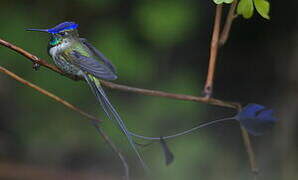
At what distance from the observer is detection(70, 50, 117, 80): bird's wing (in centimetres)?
144

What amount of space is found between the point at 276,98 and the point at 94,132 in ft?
3.92

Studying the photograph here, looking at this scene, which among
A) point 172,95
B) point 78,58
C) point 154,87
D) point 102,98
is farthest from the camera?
point 154,87

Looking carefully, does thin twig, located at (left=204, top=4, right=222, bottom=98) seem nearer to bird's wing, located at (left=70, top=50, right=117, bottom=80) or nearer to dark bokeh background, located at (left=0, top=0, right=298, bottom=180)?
bird's wing, located at (left=70, top=50, right=117, bottom=80)

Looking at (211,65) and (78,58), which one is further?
(78,58)

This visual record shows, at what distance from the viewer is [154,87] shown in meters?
3.18

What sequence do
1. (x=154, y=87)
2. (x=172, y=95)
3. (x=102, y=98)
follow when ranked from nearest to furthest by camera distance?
(x=172, y=95) → (x=102, y=98) → (x=154, y=87)

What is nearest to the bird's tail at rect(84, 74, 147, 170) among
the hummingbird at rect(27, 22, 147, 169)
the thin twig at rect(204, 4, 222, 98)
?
the hummingbird at rect(27, 22, 147, 169)

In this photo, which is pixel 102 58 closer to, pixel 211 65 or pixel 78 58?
pixel 78 58

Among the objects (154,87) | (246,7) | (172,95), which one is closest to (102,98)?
(172,95)

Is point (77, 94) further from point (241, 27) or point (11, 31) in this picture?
point (241, 27)

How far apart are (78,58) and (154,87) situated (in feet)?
5.22

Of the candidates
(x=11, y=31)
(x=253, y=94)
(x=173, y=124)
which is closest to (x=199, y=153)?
(x=173, y=124)

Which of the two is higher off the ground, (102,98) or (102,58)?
(102,58)

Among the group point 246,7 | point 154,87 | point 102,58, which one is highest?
point 246,7
